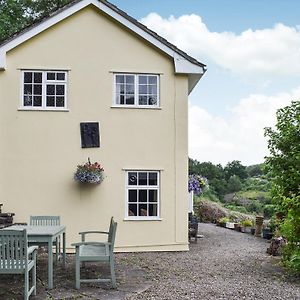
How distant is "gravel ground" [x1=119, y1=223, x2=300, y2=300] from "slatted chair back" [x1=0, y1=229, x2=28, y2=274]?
1870 mm

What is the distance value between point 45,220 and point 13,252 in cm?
444

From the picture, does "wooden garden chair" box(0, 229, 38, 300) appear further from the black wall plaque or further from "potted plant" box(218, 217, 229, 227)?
"potted plant" box(218, 217, 229, 227)

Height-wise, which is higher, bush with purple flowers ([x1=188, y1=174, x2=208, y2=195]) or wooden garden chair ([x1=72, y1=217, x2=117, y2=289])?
bush with purple flowers ([x1=188, y1=174, x2=208, y2=195])

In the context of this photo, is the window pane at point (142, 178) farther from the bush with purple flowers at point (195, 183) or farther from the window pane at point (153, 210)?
the bush with purple flowers at point (195, 183)

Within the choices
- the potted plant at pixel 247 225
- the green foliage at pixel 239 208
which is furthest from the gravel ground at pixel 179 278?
the green foliage at pixel 239 208

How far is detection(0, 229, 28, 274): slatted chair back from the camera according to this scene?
750cm

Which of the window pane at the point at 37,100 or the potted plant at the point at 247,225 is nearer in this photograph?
the window pane at the point at 37,100

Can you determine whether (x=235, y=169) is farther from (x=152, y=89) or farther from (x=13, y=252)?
(x=13, y=252)

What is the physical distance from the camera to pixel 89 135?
13711 mm

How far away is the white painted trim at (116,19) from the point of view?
44.4 feet

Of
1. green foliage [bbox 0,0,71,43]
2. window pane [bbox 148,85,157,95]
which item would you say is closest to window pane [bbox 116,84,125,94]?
window pane [bbox 148,85,157,95]

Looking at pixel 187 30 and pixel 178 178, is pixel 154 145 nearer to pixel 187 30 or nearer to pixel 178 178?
pixel 178 178

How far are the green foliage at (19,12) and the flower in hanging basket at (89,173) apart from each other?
496 inches

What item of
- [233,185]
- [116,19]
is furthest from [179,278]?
[233,185]
